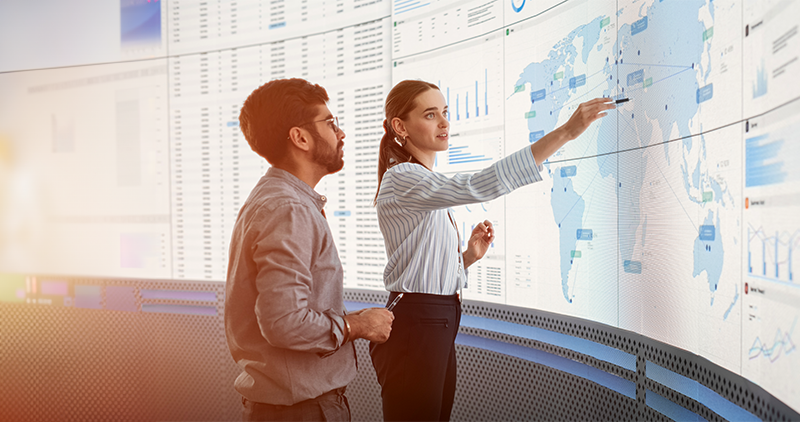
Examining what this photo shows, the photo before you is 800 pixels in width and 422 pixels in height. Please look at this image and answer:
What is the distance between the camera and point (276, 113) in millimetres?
1162

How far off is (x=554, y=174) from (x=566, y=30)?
485 millimetres

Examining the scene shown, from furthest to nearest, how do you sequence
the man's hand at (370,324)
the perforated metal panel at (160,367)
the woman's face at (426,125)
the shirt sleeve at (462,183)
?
the perforated metal panel at (160,367) → the woman's face at (426,125) → the shirt sleeve at (462,183) → the man's hand at (370,324)

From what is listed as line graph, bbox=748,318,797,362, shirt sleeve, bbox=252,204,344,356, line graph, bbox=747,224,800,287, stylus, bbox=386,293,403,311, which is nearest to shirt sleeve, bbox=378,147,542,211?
stylus, bbox=386,293,403,311

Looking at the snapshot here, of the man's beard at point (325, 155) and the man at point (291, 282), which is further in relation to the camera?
the man's beard at point (325, 155)

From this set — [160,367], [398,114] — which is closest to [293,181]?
[398,114]

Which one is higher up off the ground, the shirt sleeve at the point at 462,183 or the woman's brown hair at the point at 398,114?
the woman's brown hair at the point at 398,114

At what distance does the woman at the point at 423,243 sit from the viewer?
125 centimetres

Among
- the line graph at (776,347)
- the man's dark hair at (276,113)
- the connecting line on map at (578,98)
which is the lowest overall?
the line graph at (776,347)

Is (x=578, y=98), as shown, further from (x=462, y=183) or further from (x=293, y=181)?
(x=293, y=181)

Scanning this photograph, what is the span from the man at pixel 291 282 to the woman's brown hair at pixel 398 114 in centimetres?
30

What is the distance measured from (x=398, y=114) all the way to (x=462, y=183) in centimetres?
40

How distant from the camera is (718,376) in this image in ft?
3.73

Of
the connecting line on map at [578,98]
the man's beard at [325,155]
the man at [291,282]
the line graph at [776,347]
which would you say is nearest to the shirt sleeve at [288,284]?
the man at [291,282]

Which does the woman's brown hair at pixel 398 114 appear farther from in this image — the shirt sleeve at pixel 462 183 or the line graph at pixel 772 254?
the line graph at pixel 772 254
